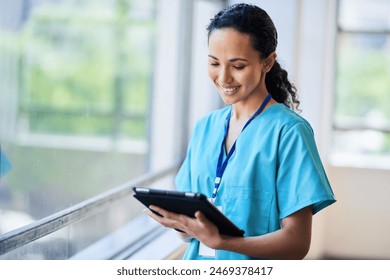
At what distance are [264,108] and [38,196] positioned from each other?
982 millimetres

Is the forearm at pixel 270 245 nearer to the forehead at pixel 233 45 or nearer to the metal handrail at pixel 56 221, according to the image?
the forehead at pixel 233 45

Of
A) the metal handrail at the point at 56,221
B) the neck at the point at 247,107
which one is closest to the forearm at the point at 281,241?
the neck at the point at 247,107

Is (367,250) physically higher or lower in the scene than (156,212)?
lower

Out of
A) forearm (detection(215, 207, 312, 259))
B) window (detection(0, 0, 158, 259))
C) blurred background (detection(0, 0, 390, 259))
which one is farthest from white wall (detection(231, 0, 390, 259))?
forearm (detection(215, 207, 312, 259))

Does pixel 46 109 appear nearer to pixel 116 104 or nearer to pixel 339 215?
pixel 116 104

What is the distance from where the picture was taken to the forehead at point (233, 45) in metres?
1.24

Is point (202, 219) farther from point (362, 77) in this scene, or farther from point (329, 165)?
point (362, 77)

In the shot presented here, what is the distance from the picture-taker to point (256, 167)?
4.13 feet

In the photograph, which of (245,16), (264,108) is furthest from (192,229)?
(245,16)

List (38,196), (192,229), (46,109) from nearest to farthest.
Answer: (192,229) < (38,196) < (46,109)

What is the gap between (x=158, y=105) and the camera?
3.42m

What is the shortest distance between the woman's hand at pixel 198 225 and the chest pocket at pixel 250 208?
0.31 ft

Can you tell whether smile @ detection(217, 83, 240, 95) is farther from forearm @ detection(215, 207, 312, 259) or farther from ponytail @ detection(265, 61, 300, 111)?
forearm @ detection(215, 207, 312, 259)
